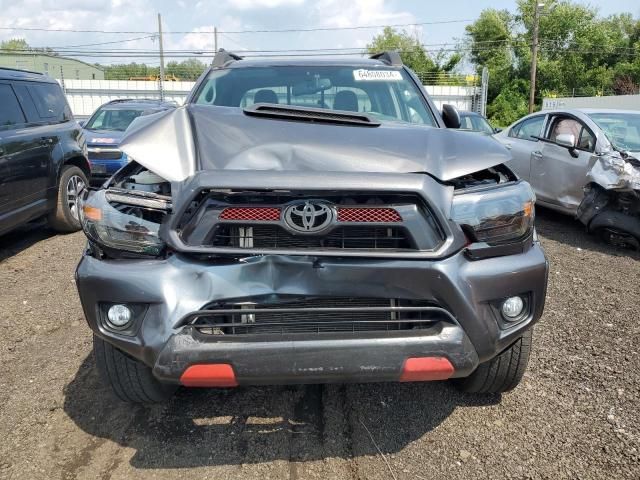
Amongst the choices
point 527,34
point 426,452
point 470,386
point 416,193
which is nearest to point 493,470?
point 426,452

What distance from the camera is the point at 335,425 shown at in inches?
111

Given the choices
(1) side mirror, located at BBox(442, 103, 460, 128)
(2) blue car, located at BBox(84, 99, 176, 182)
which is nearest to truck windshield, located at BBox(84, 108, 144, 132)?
(2) blue car, located at BBox(84, 99, 176, 182)

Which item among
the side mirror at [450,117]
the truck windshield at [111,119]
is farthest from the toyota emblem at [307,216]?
the truck windshield at [111,119]

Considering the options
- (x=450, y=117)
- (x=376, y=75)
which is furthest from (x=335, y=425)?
(x=376, y=75)

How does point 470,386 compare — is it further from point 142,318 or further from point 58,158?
point 58,158

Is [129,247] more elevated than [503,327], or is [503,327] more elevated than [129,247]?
[129,247]

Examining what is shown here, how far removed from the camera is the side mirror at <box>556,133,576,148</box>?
21.2ft

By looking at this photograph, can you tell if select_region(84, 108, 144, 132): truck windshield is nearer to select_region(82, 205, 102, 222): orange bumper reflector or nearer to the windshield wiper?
the windshield wiper

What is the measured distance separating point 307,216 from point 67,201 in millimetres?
5521

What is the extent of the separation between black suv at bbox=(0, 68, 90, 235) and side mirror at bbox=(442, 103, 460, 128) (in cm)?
425

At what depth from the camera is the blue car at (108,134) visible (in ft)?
33.4

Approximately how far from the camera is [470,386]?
2930mm

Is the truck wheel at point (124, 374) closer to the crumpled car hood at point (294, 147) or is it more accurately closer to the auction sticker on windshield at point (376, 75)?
the crumpled car hood at point (294, 147)

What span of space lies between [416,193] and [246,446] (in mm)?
1423
